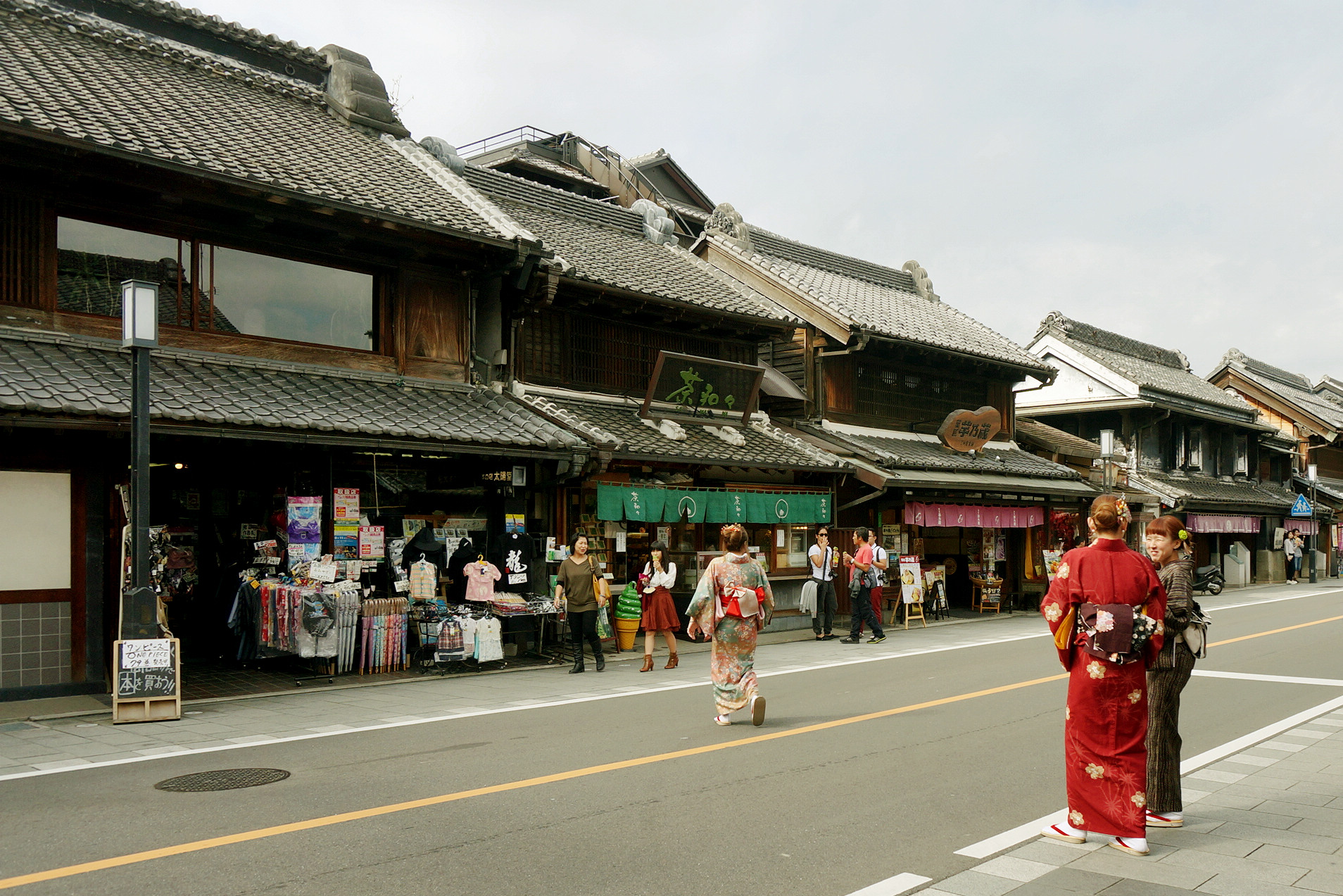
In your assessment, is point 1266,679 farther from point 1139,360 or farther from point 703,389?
point 1139,360

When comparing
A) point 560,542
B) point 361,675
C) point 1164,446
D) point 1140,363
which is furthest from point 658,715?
point 1140,363

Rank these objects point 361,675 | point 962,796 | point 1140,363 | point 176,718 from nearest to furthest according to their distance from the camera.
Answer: point 962,796, point 176,718, point 361,675, point 1140,363

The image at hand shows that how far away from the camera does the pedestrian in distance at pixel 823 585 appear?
18.3 meters

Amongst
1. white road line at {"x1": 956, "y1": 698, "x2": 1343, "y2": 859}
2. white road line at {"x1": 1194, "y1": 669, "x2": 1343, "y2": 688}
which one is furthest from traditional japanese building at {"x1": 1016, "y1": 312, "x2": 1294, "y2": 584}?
white road line at {"x1": 956, "y1": 698, "x2": 1343, "y2": 859}

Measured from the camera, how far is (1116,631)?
5.67 meters

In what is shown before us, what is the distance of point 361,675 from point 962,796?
869 cm

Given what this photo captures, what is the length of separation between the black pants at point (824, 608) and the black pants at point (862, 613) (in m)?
0.79

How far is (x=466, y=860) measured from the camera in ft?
18.1

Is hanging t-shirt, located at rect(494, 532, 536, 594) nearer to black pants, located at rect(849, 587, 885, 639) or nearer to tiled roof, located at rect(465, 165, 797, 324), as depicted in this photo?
tiled roof, located at rect(465, 165, 797, 324)

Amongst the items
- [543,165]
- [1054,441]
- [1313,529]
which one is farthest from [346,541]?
[1313,529]

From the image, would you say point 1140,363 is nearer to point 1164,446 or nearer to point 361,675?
point 1164,446

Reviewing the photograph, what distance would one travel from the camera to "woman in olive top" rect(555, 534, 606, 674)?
13352mm

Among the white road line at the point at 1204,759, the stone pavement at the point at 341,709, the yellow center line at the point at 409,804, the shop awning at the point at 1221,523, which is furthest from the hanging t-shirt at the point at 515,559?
the shop awning at the point at 1221,523

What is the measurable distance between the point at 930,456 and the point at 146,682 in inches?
672
